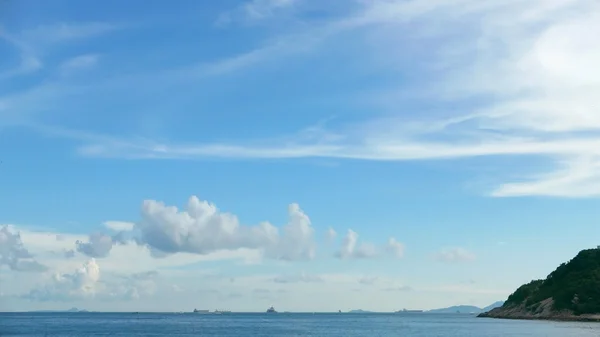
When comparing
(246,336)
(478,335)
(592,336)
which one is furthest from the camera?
(246,336)

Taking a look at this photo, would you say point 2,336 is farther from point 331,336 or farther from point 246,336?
point 331,336

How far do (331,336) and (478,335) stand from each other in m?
42.1

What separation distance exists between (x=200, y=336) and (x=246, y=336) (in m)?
14.8

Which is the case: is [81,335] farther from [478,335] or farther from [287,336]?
[478,335]

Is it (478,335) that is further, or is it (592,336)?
(478,335)

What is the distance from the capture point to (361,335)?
648 feet

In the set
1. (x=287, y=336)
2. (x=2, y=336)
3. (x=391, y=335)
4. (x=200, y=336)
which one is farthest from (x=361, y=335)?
(x=2, y=336)

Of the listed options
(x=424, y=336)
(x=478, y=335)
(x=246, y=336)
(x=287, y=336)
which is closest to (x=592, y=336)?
(x=478, y=335)

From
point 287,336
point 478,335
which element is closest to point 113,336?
point 287,336

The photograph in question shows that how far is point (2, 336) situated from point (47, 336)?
53.7 ft

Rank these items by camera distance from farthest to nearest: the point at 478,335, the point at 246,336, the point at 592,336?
1. the point at 246,336
2. the point at 478,335
3. the point at 592,336

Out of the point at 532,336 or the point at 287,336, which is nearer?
the point at 532,336

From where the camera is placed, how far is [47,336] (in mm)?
186625

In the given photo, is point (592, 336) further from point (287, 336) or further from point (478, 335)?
point (287, 336)
